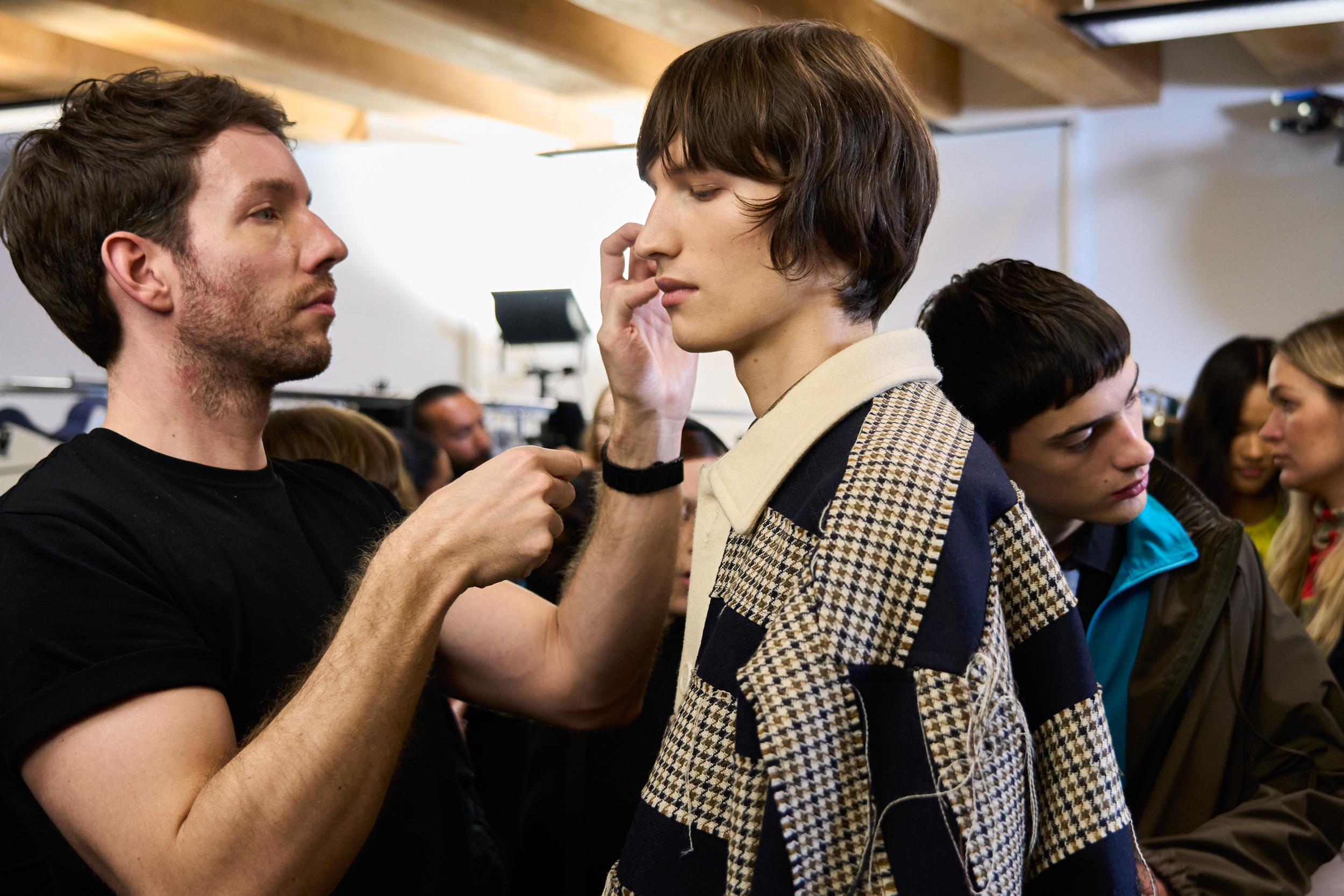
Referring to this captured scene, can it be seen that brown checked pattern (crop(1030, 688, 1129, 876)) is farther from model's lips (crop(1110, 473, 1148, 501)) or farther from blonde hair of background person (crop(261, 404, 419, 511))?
blonde hair of background person (crop(261, 404, 419, 511))

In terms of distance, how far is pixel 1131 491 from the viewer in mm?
1580

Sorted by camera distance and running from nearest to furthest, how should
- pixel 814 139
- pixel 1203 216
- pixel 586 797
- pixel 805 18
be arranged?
pixel 814 139 < pixel 586 797 < pixel 805 18 < pixel 1203 216

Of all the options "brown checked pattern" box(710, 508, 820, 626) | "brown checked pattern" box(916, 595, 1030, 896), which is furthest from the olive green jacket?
"brown checked pattern" box(710, 508, 820, 626)

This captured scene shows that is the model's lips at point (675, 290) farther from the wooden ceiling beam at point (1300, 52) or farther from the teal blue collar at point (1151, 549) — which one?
the wooden ceiling beam at point (1300, 52)

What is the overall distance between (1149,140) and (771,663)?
6.50 metres

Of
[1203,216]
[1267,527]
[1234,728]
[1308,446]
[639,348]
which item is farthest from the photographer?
[1203,216]

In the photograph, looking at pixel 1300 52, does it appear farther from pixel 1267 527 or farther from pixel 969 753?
pixel 969 753

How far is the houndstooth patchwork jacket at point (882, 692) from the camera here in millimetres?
792

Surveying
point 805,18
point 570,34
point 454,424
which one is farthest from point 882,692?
point 570,34

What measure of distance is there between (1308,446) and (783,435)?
2.12 meters

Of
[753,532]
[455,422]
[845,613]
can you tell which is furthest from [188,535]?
[455,422]

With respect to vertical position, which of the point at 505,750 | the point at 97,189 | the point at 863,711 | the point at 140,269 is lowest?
the point at 505,750

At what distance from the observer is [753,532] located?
3.17 feet

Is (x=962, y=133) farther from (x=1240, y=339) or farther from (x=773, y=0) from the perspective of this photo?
(x=1240, y=339)
